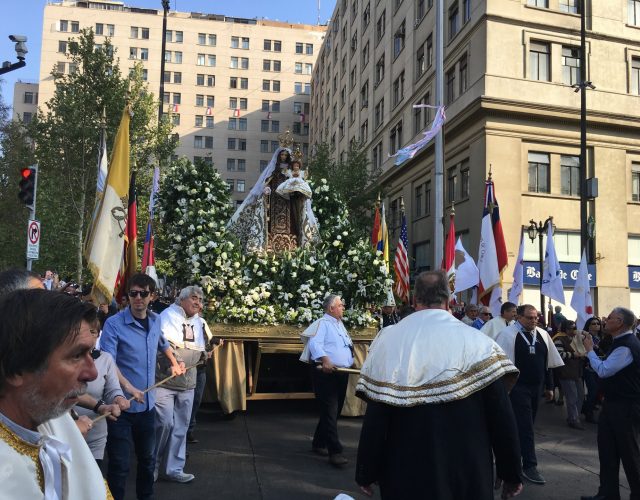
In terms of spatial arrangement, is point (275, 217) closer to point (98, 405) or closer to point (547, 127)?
point (98, 405)

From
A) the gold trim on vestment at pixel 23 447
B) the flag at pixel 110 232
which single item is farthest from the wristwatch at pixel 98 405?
the flag at pixel 110 232

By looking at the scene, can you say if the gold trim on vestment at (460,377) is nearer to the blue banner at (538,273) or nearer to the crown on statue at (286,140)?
the crown on statue at (286,140)

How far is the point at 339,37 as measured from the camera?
54.2 m

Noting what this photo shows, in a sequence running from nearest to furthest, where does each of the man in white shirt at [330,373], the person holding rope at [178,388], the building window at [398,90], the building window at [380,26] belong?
the person holding rope at [178,388] → the man in white shirt at [330,373] → the building window at [398,90] → the building window at [380,26]

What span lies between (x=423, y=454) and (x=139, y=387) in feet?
8.55

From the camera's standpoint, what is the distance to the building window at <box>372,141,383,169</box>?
127ft

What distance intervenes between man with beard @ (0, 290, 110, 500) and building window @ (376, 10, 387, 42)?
133 ft

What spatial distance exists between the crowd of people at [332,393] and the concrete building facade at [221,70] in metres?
68.2

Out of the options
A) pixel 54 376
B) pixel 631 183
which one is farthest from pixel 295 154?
pixel 631 183

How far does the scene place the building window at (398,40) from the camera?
35.0 metres

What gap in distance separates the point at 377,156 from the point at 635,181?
57.8 feet

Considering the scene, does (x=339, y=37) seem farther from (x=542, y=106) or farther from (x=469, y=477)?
(x=469, y=477)

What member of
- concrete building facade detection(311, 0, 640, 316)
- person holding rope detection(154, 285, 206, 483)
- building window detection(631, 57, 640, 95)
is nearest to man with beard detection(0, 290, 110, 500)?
person holding rope detection(154, 285, 206, 483)

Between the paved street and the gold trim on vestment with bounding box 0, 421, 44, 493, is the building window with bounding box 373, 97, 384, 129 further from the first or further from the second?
the gold trim on vestment with bounding box 0, 421, 44, 493
